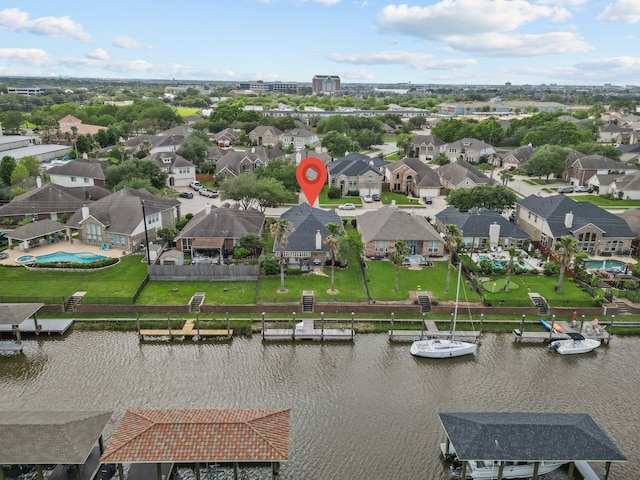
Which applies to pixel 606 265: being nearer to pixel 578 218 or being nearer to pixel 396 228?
pixel 578 218

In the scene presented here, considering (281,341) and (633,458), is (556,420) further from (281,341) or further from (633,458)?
(281,341)

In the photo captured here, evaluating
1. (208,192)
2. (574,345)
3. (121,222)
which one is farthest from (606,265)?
(208,192)

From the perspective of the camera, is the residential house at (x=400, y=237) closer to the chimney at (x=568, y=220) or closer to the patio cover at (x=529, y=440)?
the chimney at (x=568, y=220)

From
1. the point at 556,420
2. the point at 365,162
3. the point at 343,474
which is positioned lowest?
the point at 343,474

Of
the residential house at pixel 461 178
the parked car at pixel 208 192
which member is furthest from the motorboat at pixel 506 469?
the parked car at pixel 208 192

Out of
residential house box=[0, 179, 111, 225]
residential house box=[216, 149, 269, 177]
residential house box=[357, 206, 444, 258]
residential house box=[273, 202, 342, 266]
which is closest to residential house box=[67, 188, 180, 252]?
residential house box=[0, 179, 111, 225]

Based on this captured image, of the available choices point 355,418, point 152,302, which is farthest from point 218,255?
point 355,418
